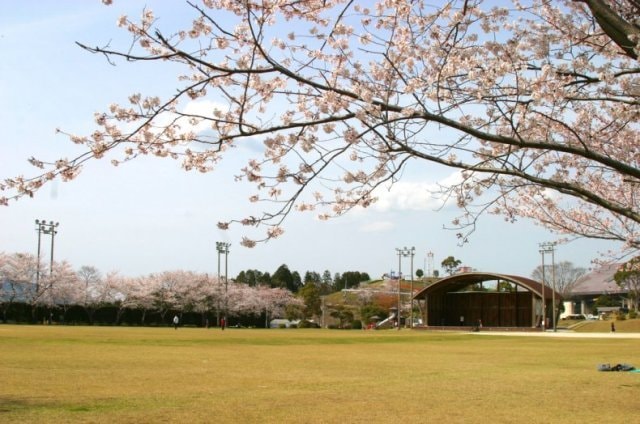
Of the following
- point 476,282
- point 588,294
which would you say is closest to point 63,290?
point 476,282

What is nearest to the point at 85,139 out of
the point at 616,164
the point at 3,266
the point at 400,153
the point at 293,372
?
the point at 400,153

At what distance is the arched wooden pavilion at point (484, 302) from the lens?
2377 inches

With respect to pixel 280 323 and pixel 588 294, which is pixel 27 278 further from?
pixel 588 294

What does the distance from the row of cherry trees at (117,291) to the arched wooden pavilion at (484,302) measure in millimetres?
17886

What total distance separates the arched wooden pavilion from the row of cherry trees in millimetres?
17886

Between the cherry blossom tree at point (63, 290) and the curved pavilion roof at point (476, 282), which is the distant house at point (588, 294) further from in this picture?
the cherry blossom tree at point (63, 290)

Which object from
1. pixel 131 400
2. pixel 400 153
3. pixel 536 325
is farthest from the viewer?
pixel 536 325

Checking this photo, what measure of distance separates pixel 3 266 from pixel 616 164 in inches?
2558

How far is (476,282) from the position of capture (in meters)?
64.2

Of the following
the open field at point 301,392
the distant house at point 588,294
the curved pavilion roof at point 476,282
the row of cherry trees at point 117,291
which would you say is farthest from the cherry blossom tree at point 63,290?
the distant house at point 588,294

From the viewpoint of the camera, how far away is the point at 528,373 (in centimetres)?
1460

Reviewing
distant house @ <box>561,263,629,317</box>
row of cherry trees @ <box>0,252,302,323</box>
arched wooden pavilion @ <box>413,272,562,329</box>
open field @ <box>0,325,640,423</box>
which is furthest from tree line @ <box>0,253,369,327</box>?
open field @ <box>0,325,640,423</box>

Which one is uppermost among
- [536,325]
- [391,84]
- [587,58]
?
[587,58]

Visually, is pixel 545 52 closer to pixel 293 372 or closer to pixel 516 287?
pixel 293 372
